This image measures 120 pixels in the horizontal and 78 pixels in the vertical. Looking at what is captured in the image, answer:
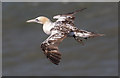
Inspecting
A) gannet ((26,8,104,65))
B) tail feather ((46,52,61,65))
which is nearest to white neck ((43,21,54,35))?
gannet ((26,8,104,65))

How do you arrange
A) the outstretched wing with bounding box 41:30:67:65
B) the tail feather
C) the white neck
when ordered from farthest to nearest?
the white neck, the outstretched wing with bounding box 41:30:67:65, the tail feather

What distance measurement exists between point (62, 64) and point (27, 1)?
8.66 ft

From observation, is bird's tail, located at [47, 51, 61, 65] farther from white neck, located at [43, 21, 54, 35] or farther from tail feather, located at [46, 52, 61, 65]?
white neck, located at [43, 21, 54, 35]

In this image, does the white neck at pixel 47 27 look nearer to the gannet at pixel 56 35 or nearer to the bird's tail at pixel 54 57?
the gannet at pixel 56 35

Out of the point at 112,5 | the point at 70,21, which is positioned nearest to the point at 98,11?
the point at 112,5

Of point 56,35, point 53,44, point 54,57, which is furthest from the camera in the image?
point 56,35

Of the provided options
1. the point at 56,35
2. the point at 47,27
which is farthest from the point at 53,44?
the point at 47,27

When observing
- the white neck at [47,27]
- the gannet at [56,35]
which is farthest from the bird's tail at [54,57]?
the white neck at [47,27]

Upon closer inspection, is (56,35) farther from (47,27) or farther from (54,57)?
(54,57)

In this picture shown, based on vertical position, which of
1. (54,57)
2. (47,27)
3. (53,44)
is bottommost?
(54,57)

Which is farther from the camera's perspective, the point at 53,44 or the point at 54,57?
the point at 53,44

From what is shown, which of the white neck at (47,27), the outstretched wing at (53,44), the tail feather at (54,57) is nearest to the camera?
the tail feather at (54,57)

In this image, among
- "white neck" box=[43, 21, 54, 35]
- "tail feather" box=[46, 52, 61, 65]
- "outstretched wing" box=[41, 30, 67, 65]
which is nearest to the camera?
"tail feather" box=[46, 52, 61, 65]

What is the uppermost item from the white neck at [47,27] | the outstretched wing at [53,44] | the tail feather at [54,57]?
the white neck at [47,27]
